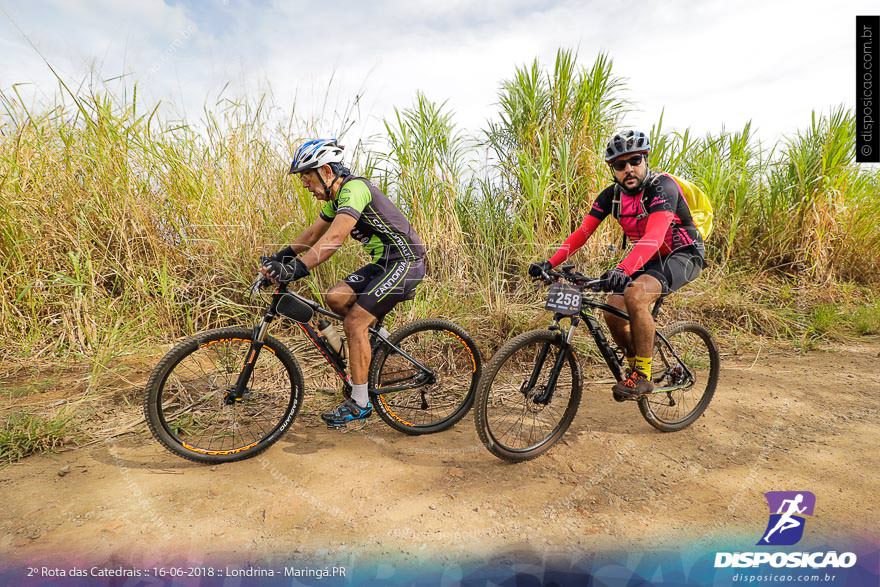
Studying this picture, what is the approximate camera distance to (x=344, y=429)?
3.82m

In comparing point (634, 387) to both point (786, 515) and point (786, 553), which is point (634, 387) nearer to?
point (786, 515)

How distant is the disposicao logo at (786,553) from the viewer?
2398 mm

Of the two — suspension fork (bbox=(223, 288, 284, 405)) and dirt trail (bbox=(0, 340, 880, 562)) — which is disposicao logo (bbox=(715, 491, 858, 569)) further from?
suspension fork (bbox=(223, 288, 284, 405))

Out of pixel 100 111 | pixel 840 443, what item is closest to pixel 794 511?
pixel 840 443

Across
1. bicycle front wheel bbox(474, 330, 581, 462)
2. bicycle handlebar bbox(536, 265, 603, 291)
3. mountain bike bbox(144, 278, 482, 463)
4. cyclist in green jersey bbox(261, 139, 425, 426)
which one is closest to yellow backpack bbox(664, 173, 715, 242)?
bicycle handlebar bbox(536, 265, 603, 291)

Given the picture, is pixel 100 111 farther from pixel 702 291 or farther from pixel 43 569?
pixel 702 291

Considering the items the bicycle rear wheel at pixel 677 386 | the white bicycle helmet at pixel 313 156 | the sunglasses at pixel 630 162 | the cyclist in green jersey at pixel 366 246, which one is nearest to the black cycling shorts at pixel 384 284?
the cyclist in green jersey at pixel 366 246

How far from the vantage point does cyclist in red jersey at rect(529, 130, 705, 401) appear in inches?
133

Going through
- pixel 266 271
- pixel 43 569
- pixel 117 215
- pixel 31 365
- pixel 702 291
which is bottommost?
pixel 43 569

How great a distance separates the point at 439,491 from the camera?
294cm

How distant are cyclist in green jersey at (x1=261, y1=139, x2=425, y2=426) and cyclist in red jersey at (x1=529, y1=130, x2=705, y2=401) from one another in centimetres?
97

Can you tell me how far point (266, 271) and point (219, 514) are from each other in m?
1.40

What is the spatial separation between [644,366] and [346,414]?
6.88 feet

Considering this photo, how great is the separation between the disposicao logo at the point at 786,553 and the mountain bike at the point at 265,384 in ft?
6.65
